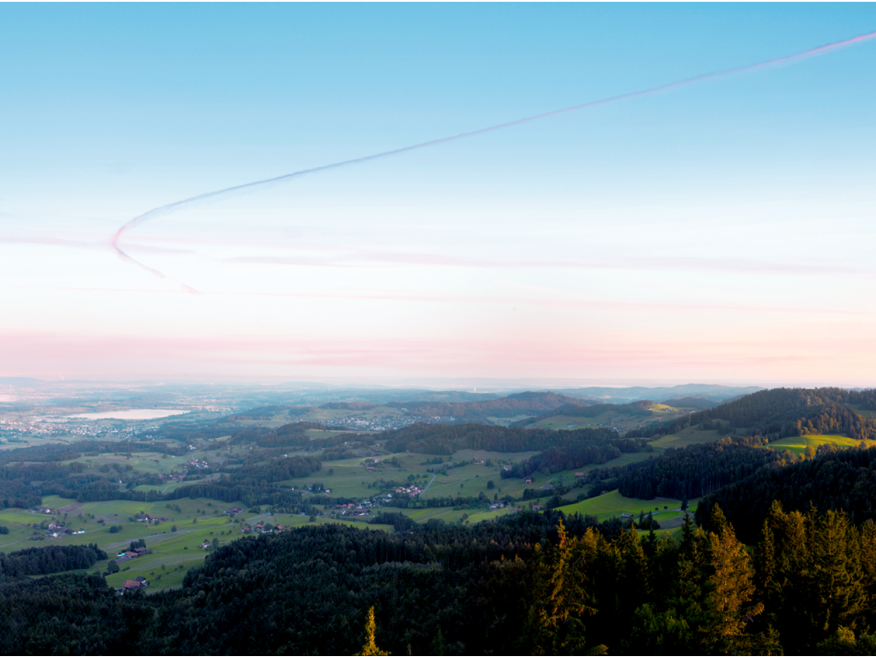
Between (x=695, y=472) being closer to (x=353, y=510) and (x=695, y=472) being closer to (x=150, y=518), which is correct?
(x=353, y=510)

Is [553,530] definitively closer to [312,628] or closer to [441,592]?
[441,592]

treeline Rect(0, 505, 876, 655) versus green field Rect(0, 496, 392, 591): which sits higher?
treeline Rect(0, 505, 876, 655)

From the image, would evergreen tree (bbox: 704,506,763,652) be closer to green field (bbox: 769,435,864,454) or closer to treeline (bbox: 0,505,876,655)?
treeline (bbox: 0,505,876,655)

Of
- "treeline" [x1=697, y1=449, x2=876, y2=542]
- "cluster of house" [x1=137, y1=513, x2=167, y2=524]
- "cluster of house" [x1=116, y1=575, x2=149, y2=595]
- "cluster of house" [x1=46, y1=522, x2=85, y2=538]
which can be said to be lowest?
"cluster of house" [x1=137, y1=513, x2=167, y2=524]

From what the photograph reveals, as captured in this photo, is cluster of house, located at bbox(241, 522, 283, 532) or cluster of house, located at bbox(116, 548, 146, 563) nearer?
cluster of house, located at bbox(116, 548, 146, 563)

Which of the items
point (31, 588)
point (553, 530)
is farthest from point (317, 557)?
point (31, 588)

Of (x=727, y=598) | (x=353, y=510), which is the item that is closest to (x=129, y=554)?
(x=353, y=510)

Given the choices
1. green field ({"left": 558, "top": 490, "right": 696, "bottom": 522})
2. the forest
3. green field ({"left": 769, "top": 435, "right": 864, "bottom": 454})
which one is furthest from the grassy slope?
green field ({"left": 769, "top": 435, "right": 864, "bottom": 454})
